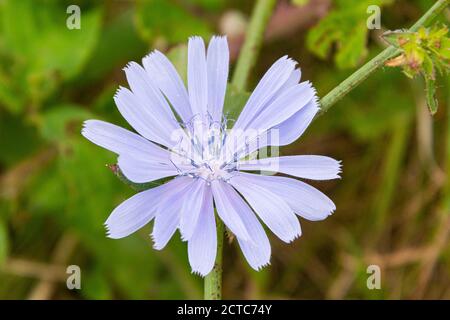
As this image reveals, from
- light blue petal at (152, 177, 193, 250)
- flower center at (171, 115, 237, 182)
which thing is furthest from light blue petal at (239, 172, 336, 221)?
light blue petal at (152, 177, 193, 250)

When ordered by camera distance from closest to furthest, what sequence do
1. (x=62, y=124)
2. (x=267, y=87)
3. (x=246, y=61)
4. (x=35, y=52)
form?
(x=267, y=87), (x=246, y=61), (x=62, y=124), (x=35, y=52)

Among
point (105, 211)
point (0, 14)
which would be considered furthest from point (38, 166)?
point (0, 14)

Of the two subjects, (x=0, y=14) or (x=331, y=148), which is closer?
(x=0, y=14)

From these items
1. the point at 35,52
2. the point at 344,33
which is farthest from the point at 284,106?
the point at 35,52

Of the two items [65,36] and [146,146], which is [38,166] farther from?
[146,146]

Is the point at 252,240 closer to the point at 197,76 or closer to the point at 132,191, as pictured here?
the point at 197,76
